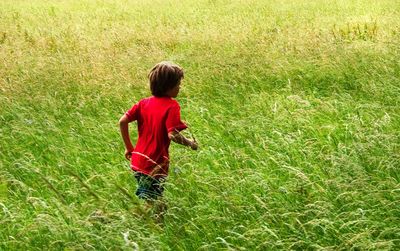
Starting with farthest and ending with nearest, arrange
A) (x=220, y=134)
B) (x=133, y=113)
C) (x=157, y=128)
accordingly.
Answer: (x=220, y=134) < (x=133, y=113) < (x=157, y=128)

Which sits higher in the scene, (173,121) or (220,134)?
(173,121)

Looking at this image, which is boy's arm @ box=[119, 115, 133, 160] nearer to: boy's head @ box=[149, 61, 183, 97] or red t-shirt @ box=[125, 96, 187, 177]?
red t-shirt @ box=[125, 96, 187, 177]

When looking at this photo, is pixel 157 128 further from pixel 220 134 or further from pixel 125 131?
pixel 220 134

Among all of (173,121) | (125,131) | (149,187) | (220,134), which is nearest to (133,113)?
(125,131)

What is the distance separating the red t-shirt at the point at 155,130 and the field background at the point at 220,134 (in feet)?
0.61

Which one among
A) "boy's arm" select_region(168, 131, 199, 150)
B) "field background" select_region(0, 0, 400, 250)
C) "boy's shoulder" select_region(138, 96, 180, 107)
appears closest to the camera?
"field background" select_region(0, 0, 400, 250)

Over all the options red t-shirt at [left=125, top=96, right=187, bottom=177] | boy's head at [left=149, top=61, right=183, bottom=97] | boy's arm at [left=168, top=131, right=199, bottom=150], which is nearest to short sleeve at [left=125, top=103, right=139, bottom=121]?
red t-shirt at [left=125, top=96, right=187, bottom=177]

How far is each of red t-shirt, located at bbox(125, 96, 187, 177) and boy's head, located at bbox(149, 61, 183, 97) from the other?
2.2 inches

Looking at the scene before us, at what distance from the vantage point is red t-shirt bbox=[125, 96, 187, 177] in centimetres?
357

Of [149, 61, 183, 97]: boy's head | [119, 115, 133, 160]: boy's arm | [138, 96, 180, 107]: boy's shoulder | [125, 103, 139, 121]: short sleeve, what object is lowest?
[119, 115, 133, 160]: boy's arm

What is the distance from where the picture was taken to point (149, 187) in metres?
3.53

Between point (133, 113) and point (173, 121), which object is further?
point (133, 113)

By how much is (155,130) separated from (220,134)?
1.33 metres

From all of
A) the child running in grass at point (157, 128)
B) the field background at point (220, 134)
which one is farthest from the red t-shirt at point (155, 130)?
the field background at point (220, 134)
